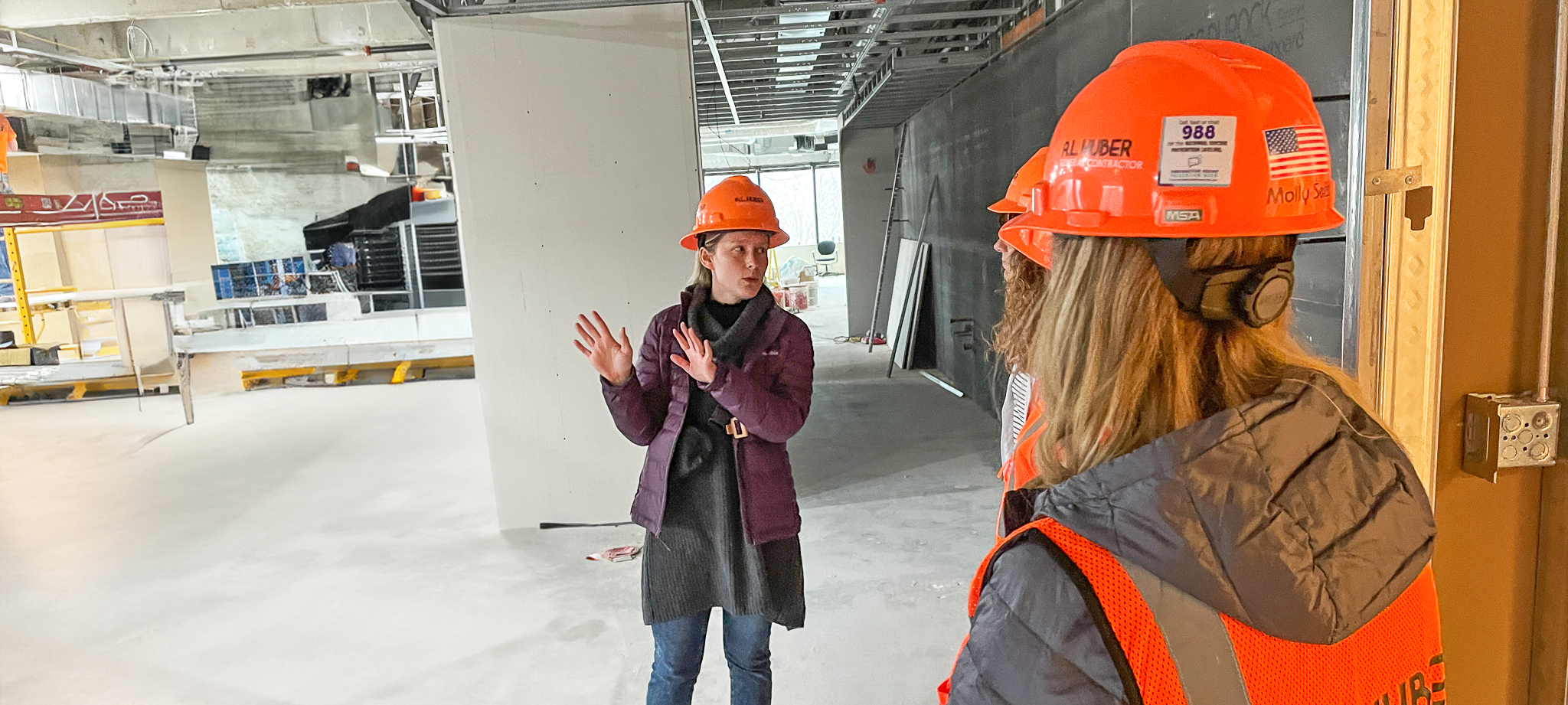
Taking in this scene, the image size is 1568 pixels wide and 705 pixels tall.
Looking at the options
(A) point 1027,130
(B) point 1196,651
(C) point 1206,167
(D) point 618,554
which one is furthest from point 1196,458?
(A) point 1027,130

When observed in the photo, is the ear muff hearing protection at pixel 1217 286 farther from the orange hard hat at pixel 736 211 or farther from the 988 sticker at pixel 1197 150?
the orange hard hat at pixel 736 211

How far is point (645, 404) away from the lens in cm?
229

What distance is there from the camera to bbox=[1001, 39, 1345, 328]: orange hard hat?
795mm

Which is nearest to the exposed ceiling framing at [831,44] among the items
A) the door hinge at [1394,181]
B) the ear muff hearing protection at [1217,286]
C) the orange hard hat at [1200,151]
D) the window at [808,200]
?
the door hinge at [1394,181]

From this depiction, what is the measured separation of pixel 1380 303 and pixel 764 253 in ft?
4.55

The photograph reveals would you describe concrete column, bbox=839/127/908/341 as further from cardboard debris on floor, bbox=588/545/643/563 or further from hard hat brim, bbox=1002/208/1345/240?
hard hat brim, bbox=1002/208/1345/240

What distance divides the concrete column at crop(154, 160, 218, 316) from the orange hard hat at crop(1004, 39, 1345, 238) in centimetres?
1261

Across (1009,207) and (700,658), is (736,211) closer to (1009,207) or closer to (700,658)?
(1009,207)

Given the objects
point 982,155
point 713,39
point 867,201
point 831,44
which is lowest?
point 867,201

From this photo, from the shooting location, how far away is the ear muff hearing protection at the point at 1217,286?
0.79 meters

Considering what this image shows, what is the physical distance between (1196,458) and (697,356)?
148 centimetres

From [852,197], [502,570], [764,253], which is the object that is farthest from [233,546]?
[852,197]

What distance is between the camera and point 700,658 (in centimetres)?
227

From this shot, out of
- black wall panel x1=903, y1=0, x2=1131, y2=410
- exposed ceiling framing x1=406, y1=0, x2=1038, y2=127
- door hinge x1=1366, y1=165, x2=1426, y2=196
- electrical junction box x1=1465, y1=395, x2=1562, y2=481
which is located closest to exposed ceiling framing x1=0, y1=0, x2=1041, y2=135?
exposed ceiling framing x1=406, y1=0, x2=1038, y2=127
